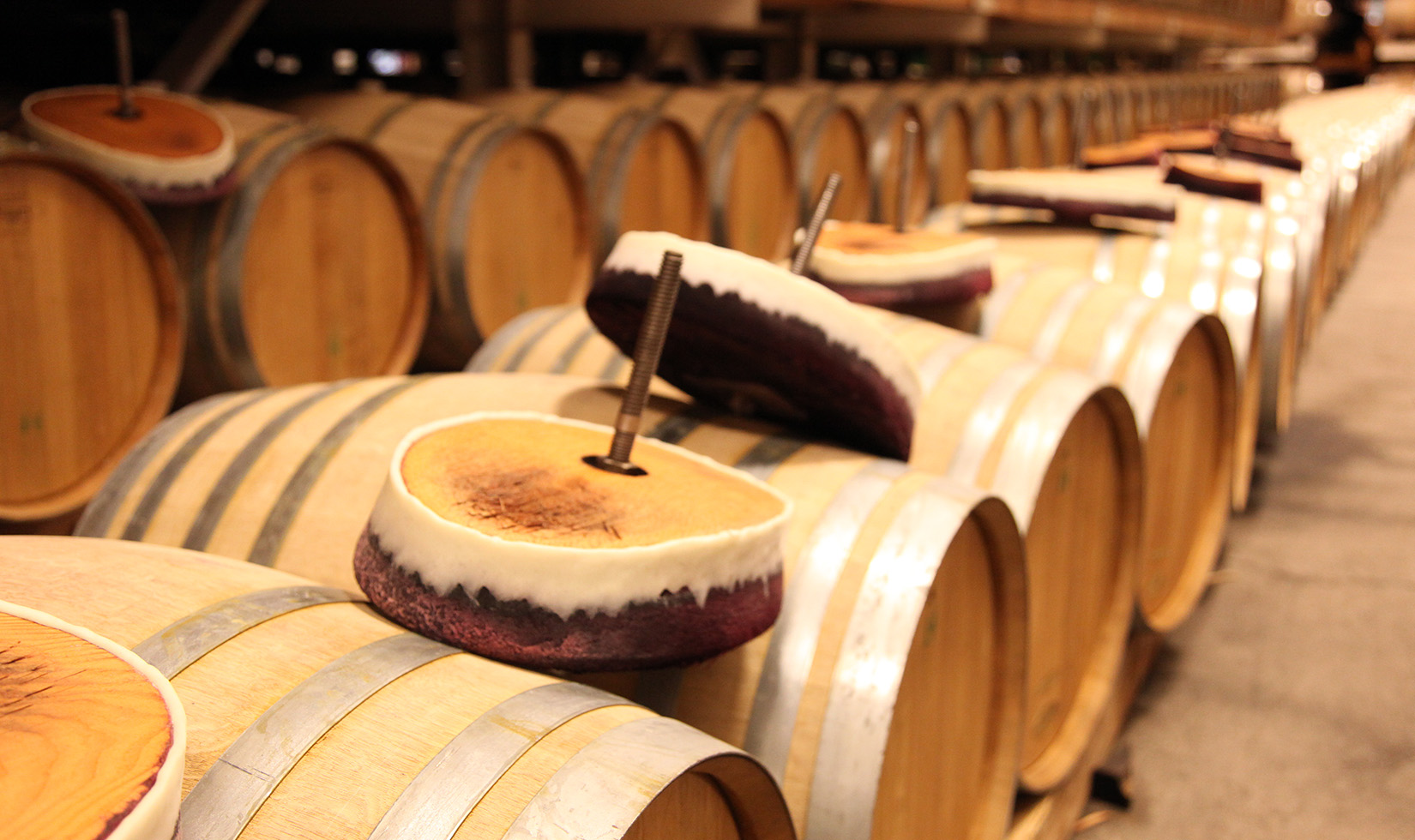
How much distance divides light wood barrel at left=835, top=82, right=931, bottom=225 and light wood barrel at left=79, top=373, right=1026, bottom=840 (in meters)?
3.50

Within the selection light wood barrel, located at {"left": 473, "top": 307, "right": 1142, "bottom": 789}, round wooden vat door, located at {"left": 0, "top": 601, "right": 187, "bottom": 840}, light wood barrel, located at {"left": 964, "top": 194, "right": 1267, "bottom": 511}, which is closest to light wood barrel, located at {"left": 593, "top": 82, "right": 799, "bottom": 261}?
light wood barrel, located at {"left": 964, "top": 194, "right": 1267, "bottom": 511}

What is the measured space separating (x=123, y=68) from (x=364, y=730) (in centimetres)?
200

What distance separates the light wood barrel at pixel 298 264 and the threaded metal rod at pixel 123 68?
20cm

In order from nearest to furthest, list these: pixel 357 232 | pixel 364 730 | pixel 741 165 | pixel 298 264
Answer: pixel 364 730 → pixel 298 264 → pixel 357 232 → pixel 741 165

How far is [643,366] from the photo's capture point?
1.11 metres

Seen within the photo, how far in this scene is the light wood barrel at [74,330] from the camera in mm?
2061

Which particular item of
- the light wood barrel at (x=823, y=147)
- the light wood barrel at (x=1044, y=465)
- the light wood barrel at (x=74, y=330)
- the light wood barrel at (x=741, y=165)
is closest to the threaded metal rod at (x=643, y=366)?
the light wood barrel at (x=1044, y=465)

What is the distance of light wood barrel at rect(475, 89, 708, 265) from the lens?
136 inches

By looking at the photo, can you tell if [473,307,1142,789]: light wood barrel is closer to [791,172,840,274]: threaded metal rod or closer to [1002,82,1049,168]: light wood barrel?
[791,172,840,274]: threaded metal rod

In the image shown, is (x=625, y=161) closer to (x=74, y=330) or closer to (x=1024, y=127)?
(x=74, y=330)

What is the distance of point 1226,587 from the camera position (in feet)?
10.9

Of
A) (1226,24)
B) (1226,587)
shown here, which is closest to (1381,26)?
(1226,24)

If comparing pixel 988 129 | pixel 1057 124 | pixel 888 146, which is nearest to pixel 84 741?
pixel 888 146

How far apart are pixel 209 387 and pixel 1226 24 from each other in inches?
604
